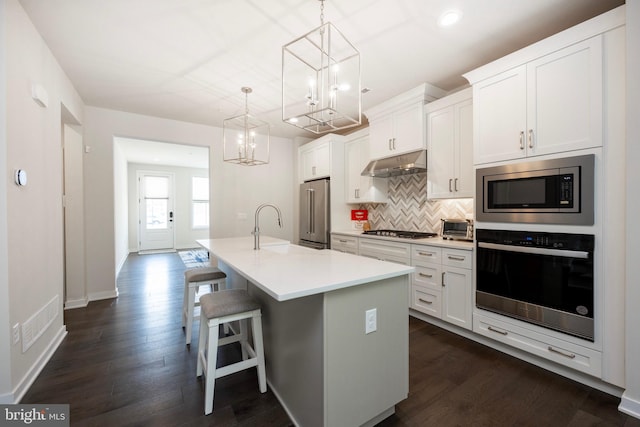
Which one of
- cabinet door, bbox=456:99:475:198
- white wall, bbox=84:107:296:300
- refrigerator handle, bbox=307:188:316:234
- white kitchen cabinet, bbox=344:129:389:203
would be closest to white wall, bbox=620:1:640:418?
cabinet door, bbox=456:99:475:198

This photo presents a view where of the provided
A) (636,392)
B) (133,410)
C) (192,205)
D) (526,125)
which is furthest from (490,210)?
(192,205)

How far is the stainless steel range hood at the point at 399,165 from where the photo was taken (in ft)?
10.2

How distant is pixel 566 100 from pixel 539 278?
1.31m

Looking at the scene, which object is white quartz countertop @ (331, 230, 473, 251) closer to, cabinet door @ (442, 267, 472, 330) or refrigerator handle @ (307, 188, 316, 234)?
cabinet door @ (442, 267, 472, 330)

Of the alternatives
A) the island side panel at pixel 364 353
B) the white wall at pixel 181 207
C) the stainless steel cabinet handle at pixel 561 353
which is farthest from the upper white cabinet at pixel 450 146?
the white wall at pixel 181 207

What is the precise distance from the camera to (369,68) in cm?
277

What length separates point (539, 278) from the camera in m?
2.07

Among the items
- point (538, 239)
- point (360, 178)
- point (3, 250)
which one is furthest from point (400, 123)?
point (3, 250)

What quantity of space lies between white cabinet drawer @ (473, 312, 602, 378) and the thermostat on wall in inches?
144

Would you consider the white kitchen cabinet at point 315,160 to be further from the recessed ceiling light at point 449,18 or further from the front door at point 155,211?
the front door at point 155,211

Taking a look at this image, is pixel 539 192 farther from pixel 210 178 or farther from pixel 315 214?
pixel 210 178

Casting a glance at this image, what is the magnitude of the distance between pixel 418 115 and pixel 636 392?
2785 millimetres

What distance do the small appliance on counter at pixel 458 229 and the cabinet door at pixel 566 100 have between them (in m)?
0.95

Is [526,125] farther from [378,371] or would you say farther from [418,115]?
[378,371]
